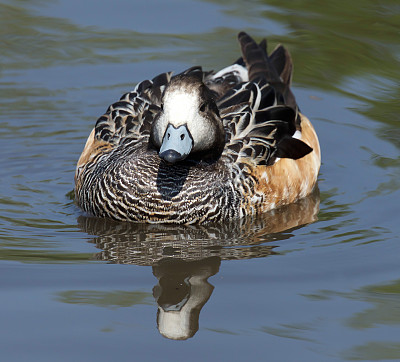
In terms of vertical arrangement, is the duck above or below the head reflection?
above

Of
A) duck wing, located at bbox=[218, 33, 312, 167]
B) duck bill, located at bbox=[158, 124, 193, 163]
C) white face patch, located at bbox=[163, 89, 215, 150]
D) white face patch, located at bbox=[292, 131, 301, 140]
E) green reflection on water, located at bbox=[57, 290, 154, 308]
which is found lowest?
green reflection on water, located at bbox=[57, 290, 154, 308]

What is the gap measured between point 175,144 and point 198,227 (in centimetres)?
119

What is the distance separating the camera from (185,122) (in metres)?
8.13

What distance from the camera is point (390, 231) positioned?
8.42m

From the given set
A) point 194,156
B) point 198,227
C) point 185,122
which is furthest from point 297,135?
point 185,122

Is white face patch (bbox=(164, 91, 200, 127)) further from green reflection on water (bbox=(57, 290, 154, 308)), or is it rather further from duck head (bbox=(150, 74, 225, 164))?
green reflection on water (bbox=(57, 290, 154, 308))

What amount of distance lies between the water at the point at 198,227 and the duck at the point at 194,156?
0.66 ft

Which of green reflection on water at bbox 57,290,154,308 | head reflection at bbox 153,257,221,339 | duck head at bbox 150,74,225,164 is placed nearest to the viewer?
head reflection at bbox 153,257,221,339

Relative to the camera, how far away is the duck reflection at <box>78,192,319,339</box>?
6.94 m

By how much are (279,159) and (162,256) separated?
218cm

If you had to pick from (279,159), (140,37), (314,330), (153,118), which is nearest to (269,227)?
(279,159)

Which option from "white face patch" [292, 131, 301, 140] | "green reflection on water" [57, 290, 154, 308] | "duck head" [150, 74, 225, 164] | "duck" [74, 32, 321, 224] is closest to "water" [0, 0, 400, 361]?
"green reflection on water" [57, 290, 154, 308]

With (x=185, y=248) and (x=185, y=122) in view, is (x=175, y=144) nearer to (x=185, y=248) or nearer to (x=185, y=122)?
(x=185, y=122)

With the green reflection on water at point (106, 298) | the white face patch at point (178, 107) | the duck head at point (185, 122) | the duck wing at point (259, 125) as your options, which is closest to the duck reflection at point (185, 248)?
the green reflection on water at point (106, 298)
